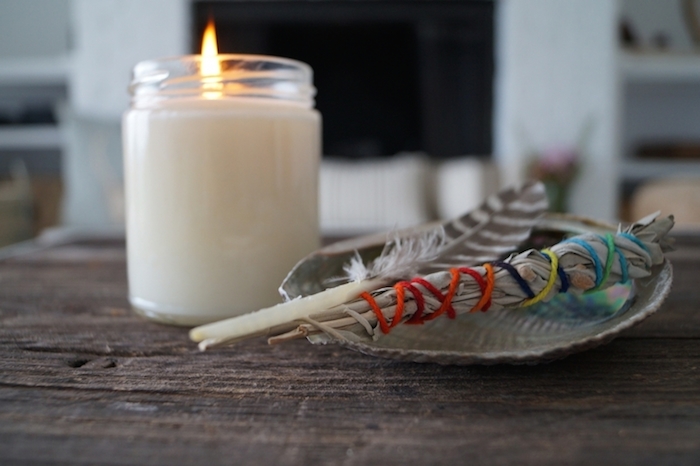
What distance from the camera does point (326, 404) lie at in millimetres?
224

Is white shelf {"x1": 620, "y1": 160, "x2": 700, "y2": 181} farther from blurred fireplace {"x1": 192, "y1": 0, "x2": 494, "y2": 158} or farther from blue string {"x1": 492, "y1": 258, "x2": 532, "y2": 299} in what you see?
blue string {"x1": 492, "y1": 258, "x2": 532, "y2": 299}

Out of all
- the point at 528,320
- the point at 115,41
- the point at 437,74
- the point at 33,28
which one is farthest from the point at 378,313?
the point at 33,28

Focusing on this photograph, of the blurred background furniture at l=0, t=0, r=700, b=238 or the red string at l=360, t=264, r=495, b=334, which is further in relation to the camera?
the blurred background furniture at l=0, t=0, r=700, b=238

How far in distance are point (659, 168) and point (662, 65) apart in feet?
1.32

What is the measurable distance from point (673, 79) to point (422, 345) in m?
2.37

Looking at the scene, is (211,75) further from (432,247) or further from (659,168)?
(659,168)

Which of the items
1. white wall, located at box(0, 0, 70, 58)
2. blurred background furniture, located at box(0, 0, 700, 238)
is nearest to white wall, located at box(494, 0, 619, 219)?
blurred background furniture, located at box(0, 0, 700, 238)

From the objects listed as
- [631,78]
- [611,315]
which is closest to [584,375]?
[611,315]

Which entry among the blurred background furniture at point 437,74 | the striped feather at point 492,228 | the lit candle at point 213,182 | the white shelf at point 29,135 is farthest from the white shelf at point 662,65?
the white shelf at point 29,135

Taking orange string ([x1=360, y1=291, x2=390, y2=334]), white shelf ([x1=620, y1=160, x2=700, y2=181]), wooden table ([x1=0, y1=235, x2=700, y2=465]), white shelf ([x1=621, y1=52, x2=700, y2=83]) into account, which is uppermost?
white shelf ([x1=621, y1=52, x2=700, y2=83])

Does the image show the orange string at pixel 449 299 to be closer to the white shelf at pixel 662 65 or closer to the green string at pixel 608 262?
the green string at pixel 608 262

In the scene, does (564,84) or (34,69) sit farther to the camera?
(34,69)

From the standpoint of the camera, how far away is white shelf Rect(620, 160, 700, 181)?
2.16 metres

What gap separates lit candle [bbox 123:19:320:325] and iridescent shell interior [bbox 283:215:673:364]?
0.05 m
